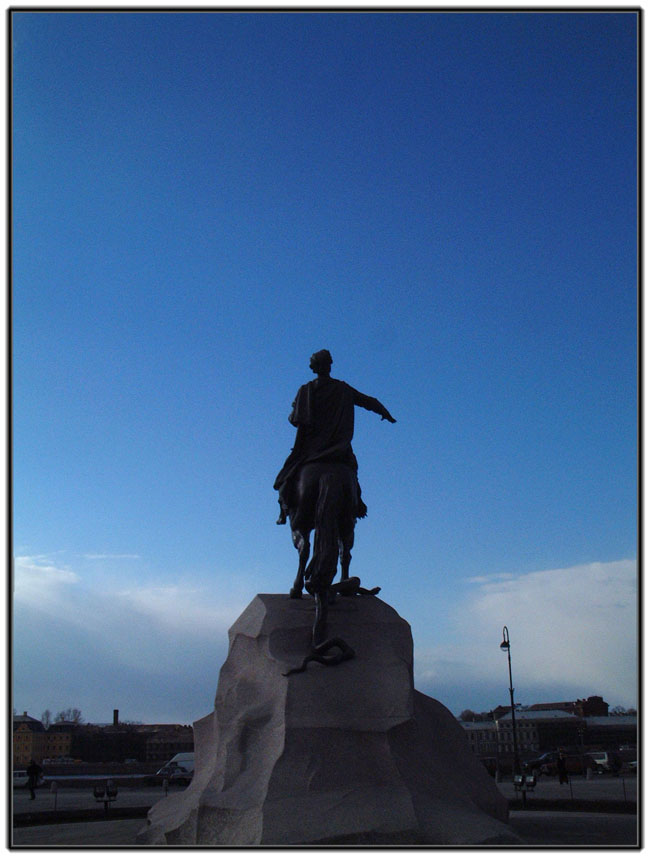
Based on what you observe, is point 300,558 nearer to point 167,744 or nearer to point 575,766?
point 575,766

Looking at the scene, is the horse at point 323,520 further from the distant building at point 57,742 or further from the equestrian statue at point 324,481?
the distant building at point 57,742

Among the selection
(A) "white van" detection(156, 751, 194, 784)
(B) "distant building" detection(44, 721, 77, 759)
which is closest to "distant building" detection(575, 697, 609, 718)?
(B) "distant building" detection(44, 721, 77, 759)

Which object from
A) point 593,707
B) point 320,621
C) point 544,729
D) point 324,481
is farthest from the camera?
point 593,707

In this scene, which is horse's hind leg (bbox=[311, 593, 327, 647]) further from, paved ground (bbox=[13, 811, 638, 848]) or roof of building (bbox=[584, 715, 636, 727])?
roof of building (bbox=[584, 715, 636, 727])

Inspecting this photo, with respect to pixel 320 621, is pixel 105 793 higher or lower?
lower

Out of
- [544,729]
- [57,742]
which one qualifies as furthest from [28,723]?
[544,729]

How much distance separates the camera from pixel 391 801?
28.3ft

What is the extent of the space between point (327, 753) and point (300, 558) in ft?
10.0

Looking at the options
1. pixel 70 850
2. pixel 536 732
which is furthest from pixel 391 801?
pixel 536 732

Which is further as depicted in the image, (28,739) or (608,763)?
(28,739)

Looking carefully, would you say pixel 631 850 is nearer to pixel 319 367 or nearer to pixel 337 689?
pixel 337 689

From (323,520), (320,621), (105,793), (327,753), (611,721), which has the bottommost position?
(611,721)

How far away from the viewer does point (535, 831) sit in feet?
35.0

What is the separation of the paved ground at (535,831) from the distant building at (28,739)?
2664 inches
